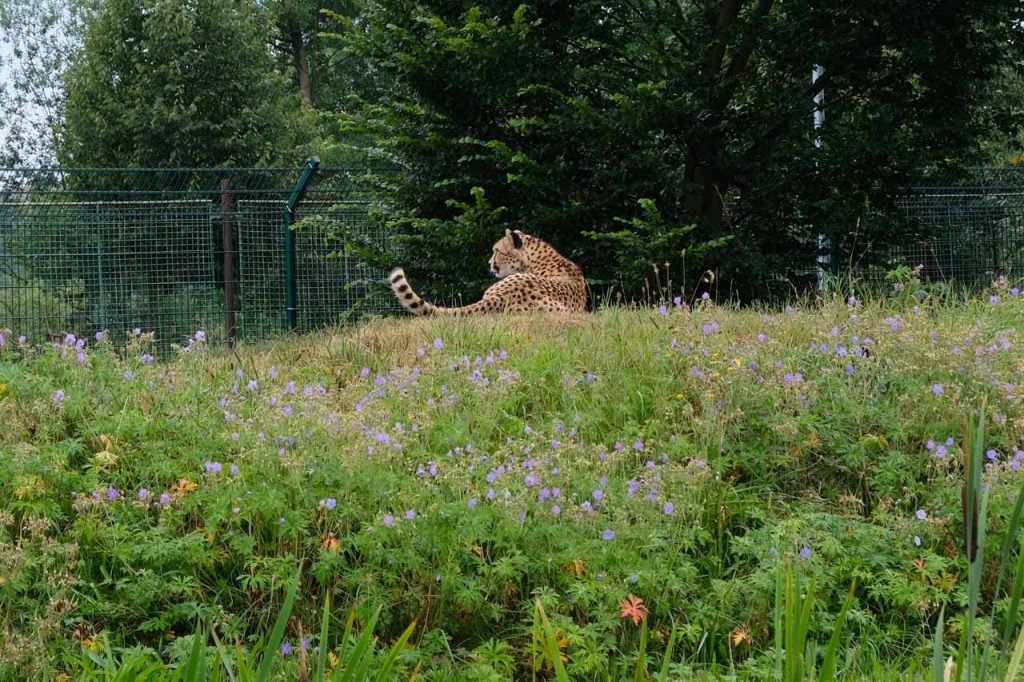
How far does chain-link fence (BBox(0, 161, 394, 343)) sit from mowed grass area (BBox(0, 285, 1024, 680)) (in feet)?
17.8

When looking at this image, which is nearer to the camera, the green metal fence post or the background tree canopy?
the background tree canopy

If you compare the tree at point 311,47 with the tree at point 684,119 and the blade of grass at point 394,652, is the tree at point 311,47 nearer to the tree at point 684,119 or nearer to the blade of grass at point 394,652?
the tree at point 684,119

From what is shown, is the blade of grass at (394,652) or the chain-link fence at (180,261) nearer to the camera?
the blade of grass at (394,652)

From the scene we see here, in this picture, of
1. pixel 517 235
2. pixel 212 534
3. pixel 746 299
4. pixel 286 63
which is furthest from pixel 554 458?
pixel 286 63

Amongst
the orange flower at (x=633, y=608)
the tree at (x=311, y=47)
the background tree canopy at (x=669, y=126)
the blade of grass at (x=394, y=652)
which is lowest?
the orange flower at (x=633, y=608)

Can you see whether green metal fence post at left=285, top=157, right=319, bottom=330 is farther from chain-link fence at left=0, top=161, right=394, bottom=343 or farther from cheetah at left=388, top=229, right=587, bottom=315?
cheetah at left=388, top=229, right=587, bottom=315

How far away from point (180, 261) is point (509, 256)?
3.97 meters

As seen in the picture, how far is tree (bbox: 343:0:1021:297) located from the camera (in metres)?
9.73

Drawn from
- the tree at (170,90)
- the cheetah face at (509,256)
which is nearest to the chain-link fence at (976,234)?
the cheetah face at (509,256)

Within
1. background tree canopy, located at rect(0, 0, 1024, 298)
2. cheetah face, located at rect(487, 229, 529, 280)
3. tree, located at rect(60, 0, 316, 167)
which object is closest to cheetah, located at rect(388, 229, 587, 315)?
cheetah face, located at rect(487, 229, 529, 280)

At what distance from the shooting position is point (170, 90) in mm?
15969

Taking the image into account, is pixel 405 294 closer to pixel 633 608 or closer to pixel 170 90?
pixel 633 608

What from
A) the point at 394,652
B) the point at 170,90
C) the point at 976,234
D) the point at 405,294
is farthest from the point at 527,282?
the point at 170,90

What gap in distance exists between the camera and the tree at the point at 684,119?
9.73m
